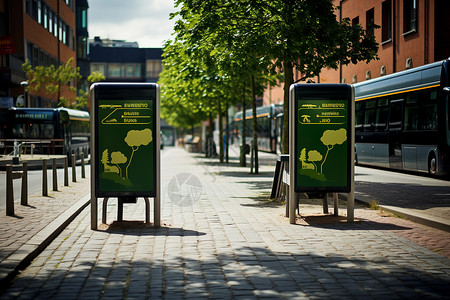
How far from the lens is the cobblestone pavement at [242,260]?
219 inches

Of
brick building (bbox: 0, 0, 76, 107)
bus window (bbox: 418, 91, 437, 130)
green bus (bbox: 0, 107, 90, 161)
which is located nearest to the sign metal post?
bus window (bbox: 418, 91, 437, 130)

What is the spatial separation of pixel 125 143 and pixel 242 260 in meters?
3.19

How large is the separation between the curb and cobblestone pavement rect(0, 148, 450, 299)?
10cm

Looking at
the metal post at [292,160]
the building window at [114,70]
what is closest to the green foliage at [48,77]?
the metal post at [292,160]

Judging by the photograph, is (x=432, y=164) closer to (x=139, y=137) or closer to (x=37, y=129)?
(x=139, y=137)

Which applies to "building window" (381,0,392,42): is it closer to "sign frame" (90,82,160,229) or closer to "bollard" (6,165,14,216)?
"sign frame" (90,82,160,229)

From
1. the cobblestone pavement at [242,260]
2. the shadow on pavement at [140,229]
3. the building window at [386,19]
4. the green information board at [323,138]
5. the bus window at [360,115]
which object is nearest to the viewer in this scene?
the cobblestone pavement at [242,260]

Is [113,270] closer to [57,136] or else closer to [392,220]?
[392,220]

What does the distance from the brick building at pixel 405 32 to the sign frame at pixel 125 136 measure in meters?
18.1

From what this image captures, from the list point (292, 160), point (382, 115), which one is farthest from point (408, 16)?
point (292, 160)

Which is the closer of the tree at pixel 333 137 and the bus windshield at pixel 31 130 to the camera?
the tree at pixel 333 137

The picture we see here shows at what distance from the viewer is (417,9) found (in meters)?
28.4

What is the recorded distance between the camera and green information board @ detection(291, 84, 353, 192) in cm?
965

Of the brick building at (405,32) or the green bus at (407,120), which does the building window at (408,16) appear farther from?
the green bus at (407,120)
